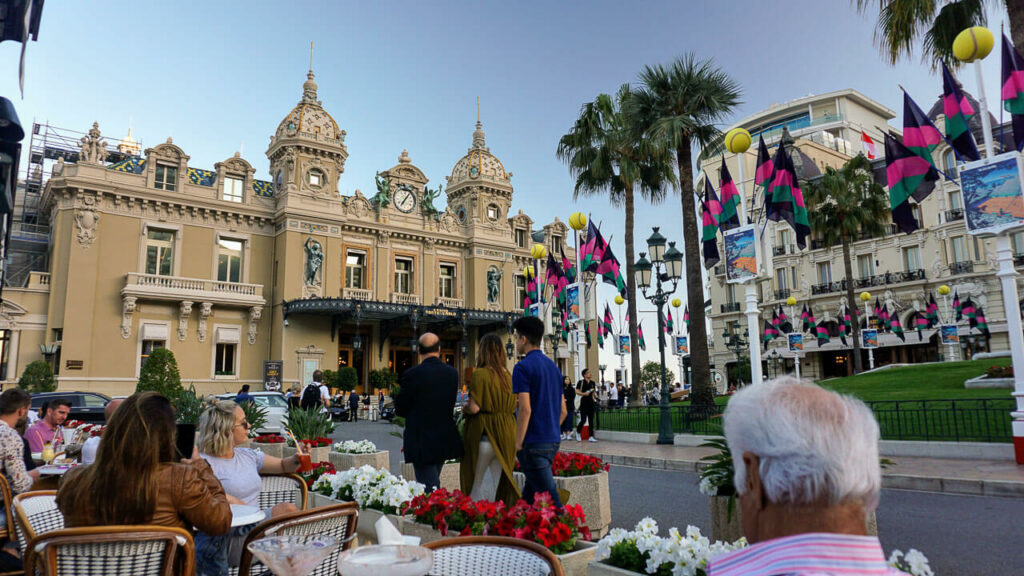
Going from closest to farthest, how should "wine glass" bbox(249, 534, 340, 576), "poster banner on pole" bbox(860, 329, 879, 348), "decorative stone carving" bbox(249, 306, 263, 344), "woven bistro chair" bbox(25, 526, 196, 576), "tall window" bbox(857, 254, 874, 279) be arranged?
1. "wine glass" bbox(249, 534, 340, 576)
2. "woven bistro chair" bbox(25, 526, 196, 576)
3. "decorative stone carving" bbox(249, 306, 263, 344)
4. "poster banner on pole" bbox(860, 329, 879, 348)
5. "tall window" bbox(857, 254, 874, 279)

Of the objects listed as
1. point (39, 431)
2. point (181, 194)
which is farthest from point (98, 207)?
point (39, 431)

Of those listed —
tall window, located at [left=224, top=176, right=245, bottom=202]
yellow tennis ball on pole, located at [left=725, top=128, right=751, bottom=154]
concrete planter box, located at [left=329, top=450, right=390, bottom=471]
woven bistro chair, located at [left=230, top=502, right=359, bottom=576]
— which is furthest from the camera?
tall window, located at [left=224, top=176, right=245, bottom=202]

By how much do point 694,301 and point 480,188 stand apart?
22.8 m

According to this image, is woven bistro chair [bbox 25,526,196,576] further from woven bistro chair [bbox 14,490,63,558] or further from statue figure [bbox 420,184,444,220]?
statue figure [bbox 420,184,444,220]

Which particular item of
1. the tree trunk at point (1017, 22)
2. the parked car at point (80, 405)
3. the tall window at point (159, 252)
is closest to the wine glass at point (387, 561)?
the tree trunk at point (1017, 22)

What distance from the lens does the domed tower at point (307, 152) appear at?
103 ft

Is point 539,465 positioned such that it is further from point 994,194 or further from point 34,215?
point 34,215

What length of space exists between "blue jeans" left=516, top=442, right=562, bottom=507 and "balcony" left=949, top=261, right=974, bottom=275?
1697 inches

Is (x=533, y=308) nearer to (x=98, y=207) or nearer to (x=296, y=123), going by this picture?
(x=296, y=123)

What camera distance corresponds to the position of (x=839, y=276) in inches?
1790

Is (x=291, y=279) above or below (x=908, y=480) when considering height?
above

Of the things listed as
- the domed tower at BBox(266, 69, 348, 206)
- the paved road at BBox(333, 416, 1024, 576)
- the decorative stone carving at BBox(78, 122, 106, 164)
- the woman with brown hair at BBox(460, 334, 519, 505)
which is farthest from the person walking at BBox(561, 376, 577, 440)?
the decorative stone carving at BBox(78, 122, 106, 164)

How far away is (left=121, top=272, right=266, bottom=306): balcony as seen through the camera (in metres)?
27.0

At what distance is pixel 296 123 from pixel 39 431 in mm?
26903
